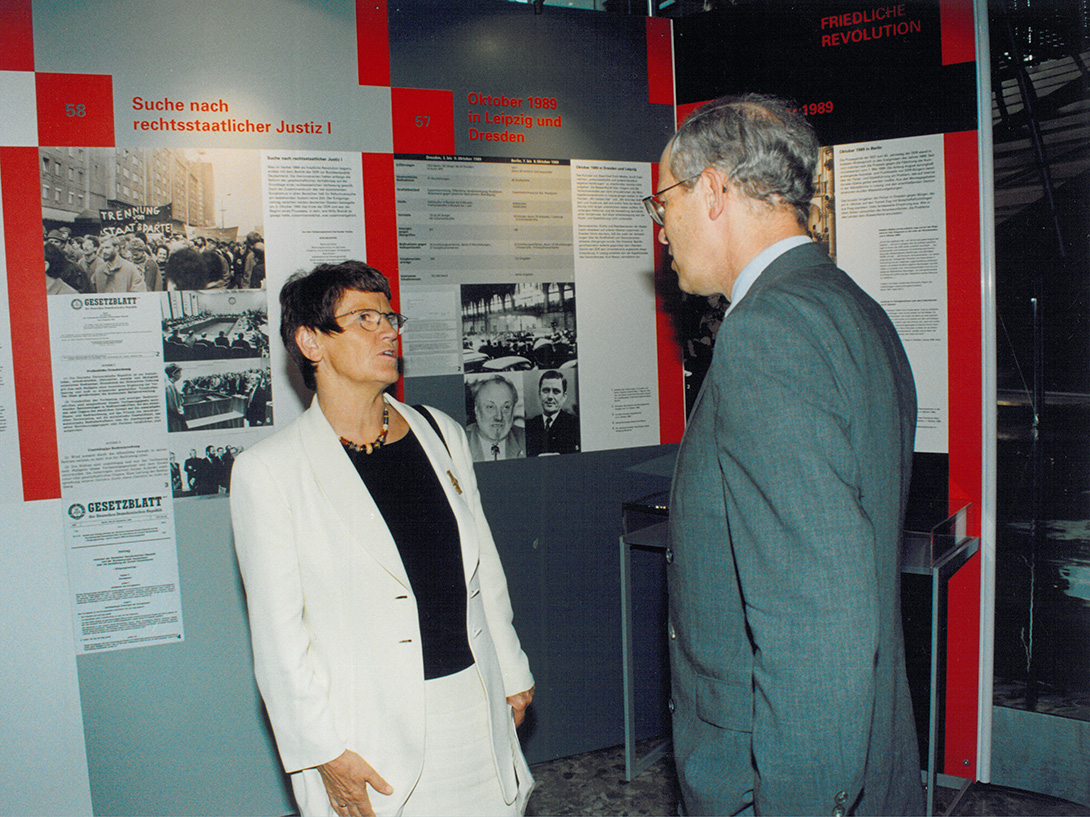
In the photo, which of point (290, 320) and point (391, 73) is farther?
point (391, 73)

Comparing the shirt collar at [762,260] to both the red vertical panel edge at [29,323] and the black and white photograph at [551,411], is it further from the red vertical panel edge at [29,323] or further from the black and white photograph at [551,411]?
the red vertical panel edge at [29,323]

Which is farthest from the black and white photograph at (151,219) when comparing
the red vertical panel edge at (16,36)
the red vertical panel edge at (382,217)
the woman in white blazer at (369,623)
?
the woman in white blazer at (369,623)

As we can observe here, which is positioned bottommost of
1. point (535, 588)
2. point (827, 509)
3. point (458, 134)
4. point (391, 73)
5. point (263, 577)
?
point (535, 588)

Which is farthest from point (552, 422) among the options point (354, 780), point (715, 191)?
point (715, 191)

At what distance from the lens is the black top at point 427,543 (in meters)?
1.71

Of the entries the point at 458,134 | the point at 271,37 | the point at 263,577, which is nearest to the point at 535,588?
the point at 263,577

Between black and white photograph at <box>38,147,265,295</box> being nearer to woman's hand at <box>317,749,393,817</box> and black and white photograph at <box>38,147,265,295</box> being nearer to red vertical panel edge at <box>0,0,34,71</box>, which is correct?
red vertical panel edge at <box>0,0,34,71</box>

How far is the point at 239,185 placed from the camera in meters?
2.62

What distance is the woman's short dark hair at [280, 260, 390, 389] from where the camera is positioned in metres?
1.92

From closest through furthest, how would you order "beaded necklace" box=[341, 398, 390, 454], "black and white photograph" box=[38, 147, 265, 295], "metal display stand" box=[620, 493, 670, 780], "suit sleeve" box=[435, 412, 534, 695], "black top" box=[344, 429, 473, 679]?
"black top" box=[344, 429, 473, 679] → "beaded necklace" box=[341, 398, 390, 454] → "suit sleeve" box=[435, 412, 534, 695] → "black and white photograph" box=[38, 147, 265, 295] → "metal display stand" box=[620, 493, 670, 780]

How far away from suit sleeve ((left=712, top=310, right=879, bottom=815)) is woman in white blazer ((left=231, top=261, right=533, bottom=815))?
86 cm

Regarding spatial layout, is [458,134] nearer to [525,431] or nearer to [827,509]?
[525,431]

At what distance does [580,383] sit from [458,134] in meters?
1.09

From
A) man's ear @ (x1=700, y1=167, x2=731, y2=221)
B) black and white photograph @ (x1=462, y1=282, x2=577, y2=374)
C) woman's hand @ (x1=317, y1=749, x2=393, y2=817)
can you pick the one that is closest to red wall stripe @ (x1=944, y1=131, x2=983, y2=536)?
black and white photograph @ (x1=462, y1=282, x2=577, y2=374)
